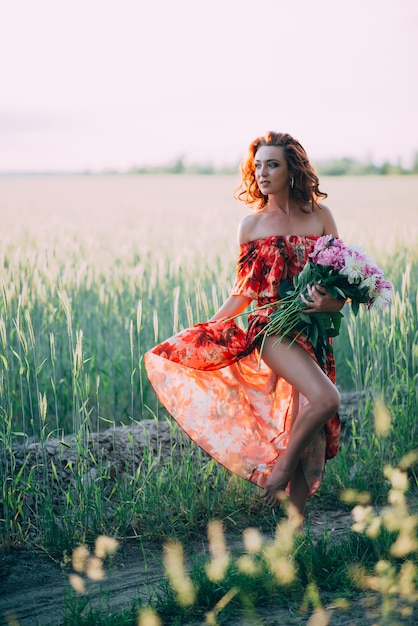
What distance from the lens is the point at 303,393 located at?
278 centimetres

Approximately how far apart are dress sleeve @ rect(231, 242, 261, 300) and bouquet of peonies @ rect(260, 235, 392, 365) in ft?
0.37

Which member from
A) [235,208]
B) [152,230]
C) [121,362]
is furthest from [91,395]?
[235,208]

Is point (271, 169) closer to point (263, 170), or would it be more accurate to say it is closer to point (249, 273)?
point (263, 170)

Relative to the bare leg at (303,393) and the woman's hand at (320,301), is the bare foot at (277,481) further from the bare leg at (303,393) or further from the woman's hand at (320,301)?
the woman's hand at (320,301)

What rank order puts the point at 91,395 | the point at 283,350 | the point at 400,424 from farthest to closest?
1. the point at 91,395
2. the point at 400,424
3. the point at 283,350

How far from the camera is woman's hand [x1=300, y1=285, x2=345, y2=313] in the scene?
269 centimetres

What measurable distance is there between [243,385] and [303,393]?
39cm

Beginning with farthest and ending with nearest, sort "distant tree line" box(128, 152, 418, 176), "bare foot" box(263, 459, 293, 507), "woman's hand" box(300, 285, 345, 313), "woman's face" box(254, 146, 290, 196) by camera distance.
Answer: "distant tree line" box(128, 152, 418, 176) < "woman's face" box(254, 146, 290, 196) < "bare foot" box(263, 459, 293, 507) < "woman's hand" box(300, 285, 345, 313)

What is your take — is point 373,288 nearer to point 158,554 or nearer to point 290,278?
point 290,278

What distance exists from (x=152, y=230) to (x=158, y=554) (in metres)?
7.97

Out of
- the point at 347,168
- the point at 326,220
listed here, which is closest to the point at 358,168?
the point at 347,168

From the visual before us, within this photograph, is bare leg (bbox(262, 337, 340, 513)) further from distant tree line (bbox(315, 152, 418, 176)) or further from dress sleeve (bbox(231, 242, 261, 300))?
distant tree line (bbox(315, 152, 418, 176))

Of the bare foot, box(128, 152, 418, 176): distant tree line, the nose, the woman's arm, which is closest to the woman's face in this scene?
the nose

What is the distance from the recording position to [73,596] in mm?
2520
